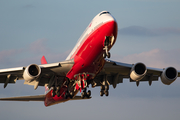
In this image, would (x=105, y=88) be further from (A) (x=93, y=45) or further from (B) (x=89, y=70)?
(A) (x=93, y=45)

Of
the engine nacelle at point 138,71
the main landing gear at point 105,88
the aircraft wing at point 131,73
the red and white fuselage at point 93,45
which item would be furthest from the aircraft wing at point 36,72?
the engine nacelle at point 138,71

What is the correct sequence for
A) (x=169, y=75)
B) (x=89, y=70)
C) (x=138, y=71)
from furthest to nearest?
(x=169, y=75) → (x=138, y=71) → (x=89, y=70)

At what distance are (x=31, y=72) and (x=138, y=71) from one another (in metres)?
10.4

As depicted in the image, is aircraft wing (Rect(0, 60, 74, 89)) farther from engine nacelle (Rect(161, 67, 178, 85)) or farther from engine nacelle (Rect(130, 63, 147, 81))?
engine nacelle (Rect(161, 67, 178, 85))

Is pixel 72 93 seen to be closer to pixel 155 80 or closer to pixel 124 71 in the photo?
pixel 124 71

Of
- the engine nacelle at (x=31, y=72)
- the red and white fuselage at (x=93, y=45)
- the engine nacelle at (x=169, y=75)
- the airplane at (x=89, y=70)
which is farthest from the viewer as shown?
the engine nacelle at (x=169, y=75)

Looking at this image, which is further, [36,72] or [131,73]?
[131,73]

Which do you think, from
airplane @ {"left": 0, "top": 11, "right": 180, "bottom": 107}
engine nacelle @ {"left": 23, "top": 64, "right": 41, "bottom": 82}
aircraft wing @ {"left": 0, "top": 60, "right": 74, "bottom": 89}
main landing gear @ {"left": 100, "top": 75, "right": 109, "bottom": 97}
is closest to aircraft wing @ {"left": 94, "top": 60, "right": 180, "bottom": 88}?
airplane @ {"left": 0, "top": 11, "right": 180, "bottom": 107}

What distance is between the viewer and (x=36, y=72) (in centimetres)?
2709

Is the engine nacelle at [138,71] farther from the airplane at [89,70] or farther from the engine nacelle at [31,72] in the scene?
the engine nacelle at [31,72]

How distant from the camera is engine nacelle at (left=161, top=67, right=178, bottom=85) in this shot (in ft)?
98.8

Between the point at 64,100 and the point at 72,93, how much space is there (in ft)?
7.81

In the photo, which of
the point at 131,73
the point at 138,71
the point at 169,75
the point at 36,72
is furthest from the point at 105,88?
the point at 36,72

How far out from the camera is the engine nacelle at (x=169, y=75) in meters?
30.1
